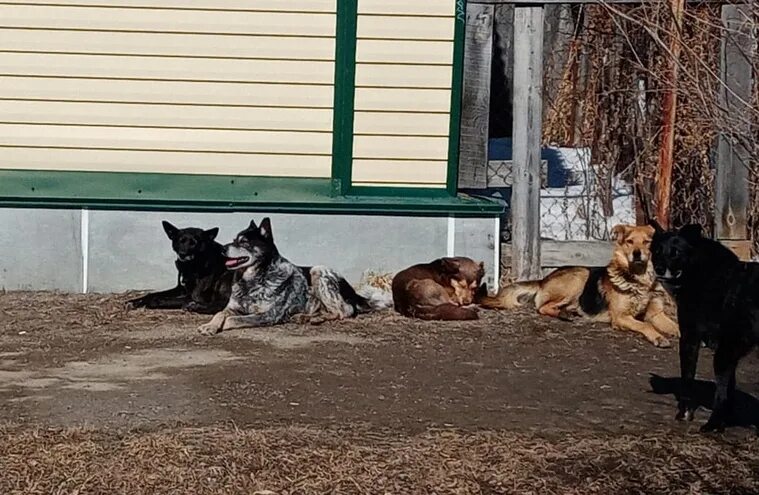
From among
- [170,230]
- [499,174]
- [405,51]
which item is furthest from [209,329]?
[499,174]

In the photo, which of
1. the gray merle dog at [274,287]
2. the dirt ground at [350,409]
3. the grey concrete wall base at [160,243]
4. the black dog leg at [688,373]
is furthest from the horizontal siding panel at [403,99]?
the black dog leg at [688,373]

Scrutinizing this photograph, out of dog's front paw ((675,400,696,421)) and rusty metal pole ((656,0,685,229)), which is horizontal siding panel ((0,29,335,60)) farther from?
dog's front paw ((675,400,696,421))

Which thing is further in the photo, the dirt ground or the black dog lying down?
the black dog lying down

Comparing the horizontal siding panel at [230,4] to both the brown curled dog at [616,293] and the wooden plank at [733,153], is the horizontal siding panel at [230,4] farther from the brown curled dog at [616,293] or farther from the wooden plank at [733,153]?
the wooden plank at [733,153]

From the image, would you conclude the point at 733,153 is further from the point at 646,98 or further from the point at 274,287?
the point at 274,287

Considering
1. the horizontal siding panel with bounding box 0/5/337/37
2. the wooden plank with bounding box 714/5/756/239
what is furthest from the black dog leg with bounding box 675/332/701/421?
the horizontal siding panel with bounding box 0/5/337/37

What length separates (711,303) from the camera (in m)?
6.01

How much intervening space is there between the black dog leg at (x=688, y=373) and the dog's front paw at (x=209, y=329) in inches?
137

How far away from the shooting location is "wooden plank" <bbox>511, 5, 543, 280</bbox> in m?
9.69

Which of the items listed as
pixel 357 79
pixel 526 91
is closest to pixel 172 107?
pixel 357 79

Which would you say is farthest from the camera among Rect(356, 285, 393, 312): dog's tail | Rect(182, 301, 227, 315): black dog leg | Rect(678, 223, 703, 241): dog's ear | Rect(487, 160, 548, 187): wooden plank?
Rect(487, 160, 548, 187): wooden plank

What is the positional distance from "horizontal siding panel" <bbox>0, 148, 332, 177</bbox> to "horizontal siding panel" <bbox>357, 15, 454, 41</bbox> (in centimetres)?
110

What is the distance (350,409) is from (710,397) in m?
2.04

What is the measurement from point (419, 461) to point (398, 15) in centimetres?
518
